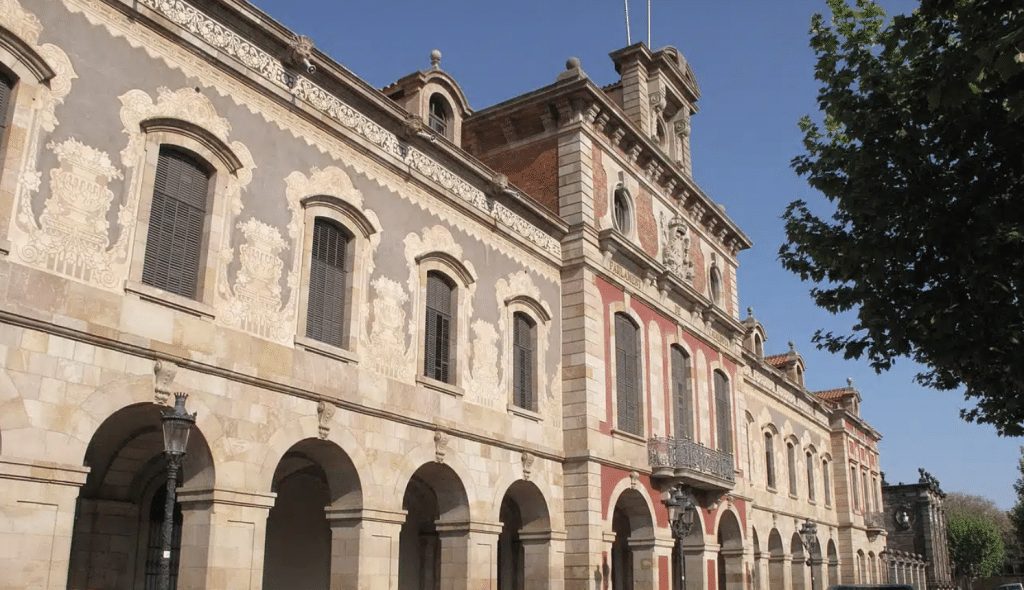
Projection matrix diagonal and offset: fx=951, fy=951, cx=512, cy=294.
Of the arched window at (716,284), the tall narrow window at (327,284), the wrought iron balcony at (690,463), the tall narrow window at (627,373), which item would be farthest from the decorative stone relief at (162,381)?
the arched window at (716,284)

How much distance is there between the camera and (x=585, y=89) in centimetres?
2223

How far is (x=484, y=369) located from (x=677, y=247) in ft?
33.4

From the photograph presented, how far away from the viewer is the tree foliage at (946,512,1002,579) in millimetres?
75375

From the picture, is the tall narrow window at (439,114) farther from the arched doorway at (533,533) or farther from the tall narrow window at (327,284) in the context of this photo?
the arched doorway at (533,533)

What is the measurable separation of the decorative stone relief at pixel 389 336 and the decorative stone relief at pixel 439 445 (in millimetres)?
1147

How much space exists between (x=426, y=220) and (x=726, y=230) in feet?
50.7

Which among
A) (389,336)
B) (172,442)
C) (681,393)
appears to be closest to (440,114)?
(389,336)

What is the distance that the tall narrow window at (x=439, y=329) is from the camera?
1747cm

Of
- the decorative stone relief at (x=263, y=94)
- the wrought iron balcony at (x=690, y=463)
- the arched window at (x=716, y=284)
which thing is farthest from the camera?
the arched window at (x=716, y=284)

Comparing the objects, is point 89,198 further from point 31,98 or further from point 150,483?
point 150,483

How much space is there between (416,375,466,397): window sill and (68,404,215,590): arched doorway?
14.5 feet

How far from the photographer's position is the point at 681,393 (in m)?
26.1

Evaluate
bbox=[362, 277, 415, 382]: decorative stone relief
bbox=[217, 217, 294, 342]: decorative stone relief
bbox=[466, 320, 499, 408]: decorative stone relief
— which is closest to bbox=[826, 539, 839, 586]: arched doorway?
bbox=[466, 320, 499, 408]: decorative stone relief

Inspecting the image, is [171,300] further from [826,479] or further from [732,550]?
[826,479]
